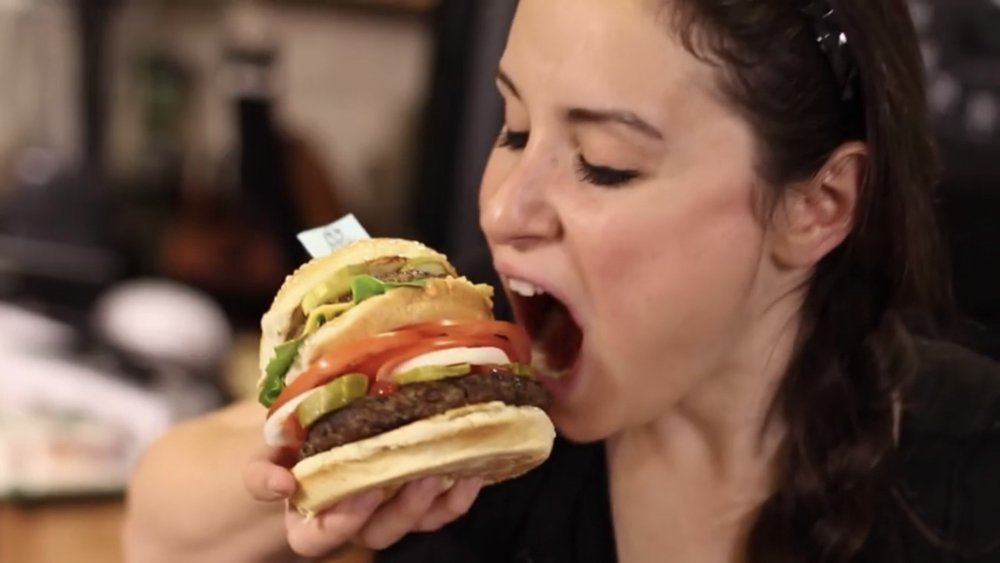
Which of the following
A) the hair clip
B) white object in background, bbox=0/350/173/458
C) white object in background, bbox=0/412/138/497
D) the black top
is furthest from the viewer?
white object in background, bbox=0/350/173/458

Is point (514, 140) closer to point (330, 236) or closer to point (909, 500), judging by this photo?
point (330, 236)

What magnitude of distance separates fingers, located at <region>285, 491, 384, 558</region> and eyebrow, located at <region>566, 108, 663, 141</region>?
1.01ft

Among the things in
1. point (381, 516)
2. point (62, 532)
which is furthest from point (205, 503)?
point (62, 532)

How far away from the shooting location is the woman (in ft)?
2.92

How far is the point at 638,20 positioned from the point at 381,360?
307mm

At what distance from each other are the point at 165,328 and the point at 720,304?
42.9 inches

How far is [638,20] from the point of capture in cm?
88

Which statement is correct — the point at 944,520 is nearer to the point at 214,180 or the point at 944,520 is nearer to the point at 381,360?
the point at 381,360

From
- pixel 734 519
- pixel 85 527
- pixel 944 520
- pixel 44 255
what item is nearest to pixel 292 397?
pixel 734 519

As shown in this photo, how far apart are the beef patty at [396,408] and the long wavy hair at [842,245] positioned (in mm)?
277

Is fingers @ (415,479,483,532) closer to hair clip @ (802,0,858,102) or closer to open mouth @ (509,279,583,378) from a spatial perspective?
open mouth @ (509,279,583,378)

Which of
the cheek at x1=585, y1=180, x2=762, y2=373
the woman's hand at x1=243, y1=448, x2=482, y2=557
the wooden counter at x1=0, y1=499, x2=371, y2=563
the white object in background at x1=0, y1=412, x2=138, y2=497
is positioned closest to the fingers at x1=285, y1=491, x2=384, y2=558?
the woman's hand at x1=243, y1=448, x2=482, y2=557

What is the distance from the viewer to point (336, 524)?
853mm

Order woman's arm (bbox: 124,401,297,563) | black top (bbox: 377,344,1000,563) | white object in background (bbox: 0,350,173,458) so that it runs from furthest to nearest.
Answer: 1. white object in background (bbox: 0,350,173,458)
2. woman's arm (bbox: 124,401,297,563)
3. black top (bbox: 377,344,1000,563)
